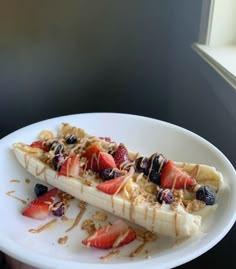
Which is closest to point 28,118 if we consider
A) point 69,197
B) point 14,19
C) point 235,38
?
point 14,19

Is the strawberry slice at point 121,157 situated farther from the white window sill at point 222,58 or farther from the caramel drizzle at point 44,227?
the white window sill at point 222,58

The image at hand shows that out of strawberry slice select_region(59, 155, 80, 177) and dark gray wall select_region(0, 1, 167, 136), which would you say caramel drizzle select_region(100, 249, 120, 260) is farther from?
dark gray wall select_region(0, 1, 167, 136)

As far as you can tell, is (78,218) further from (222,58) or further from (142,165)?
(222,58)

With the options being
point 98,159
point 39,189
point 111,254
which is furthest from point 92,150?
point 111,254

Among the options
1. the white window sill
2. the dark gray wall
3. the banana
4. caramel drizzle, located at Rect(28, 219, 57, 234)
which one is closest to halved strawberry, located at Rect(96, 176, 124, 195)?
the banana

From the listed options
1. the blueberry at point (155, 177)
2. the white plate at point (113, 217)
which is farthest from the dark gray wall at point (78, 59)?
the blueberry at point (155, 177)

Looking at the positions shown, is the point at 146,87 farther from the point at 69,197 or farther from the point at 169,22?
the point at 69,197
